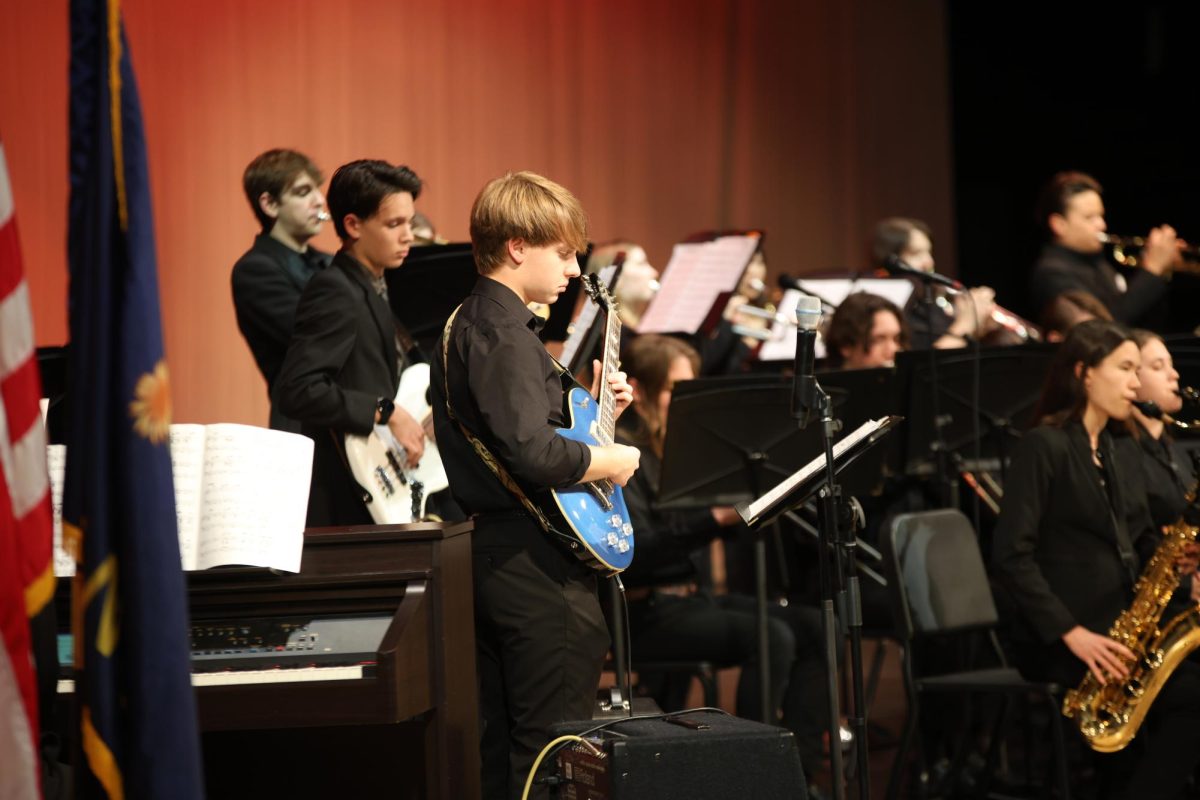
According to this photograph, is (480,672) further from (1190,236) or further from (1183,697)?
(1190,236)

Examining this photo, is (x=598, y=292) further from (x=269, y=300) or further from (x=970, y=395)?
(x=970, y=395)

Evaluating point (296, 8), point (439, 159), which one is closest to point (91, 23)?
point (296, 8)

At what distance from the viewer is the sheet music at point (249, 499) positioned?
2.98 metres

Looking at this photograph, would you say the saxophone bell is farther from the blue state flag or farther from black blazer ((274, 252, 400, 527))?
the blue state flag

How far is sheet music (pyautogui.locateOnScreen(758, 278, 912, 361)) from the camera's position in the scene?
637 cm

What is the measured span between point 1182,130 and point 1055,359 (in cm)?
601

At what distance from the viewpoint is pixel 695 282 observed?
5707 mm

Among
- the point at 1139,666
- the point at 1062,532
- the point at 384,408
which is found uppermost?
the point at 384,408

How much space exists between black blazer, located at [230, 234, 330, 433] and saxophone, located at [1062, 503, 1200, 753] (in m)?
2.38

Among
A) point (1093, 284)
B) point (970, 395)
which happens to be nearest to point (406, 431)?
point (970, 395)

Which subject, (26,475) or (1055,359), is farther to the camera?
(1055,359)

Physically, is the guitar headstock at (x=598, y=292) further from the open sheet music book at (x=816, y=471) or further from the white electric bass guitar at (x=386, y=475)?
the white electric bass guitar at (x=386, y=475)

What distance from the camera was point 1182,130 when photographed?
988 centimetres

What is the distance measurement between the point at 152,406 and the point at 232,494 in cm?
134
